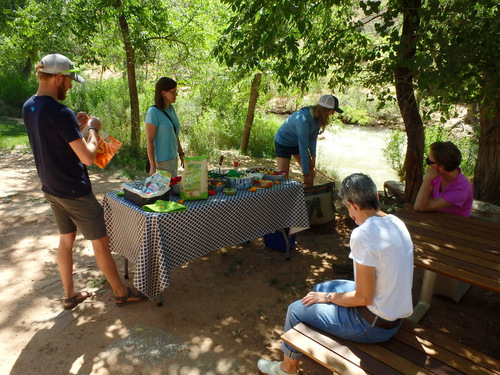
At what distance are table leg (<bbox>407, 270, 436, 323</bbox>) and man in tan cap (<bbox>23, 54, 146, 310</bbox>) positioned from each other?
2420 mm

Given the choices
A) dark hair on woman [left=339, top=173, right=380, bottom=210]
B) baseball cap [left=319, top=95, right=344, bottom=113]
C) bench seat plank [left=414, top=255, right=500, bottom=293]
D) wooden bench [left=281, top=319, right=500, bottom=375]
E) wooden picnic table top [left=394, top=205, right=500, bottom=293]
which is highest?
baseball cap [left=319, top=95, right=344, bottom=113]

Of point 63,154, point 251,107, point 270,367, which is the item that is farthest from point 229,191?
Answer: point 251,107

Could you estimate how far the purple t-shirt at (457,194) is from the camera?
3.15 metres

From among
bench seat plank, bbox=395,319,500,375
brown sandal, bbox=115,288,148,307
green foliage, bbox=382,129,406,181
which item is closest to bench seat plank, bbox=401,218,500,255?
bench seat plank, bbox=395,319,500,375

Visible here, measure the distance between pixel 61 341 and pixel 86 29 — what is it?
6025 millimetres

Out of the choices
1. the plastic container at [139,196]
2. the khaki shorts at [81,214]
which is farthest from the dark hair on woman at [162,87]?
the khaki shorts at [81,214]

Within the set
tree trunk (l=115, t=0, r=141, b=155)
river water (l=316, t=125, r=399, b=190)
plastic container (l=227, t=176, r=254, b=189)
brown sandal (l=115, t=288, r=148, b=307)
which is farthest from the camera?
river water (l=316, t=125, r=399, b=190)

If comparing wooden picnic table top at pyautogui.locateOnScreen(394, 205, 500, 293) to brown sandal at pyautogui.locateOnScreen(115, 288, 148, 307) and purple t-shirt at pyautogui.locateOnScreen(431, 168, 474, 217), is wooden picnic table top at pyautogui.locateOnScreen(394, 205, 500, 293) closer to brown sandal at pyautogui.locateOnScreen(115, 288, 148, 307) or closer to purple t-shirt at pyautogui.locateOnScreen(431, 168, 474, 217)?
purple t-shirt at pyautogui.locateOnScreen(431, 168, 474, 217)

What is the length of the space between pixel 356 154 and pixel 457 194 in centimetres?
918

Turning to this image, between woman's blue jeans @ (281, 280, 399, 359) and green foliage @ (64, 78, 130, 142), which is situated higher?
green foliage @ (64, 78, 130, 142)

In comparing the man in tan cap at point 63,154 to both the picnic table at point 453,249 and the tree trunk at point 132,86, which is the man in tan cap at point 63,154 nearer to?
the picnic table at point 453,249

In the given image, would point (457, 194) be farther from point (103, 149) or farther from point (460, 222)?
point (103, 149)

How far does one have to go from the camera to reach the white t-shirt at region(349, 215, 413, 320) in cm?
173

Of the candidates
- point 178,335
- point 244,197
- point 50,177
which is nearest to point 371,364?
point 178,335
